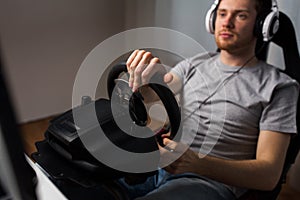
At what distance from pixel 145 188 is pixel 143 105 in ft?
1.20

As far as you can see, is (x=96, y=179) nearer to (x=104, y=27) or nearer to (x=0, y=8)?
(x=0, y=8)

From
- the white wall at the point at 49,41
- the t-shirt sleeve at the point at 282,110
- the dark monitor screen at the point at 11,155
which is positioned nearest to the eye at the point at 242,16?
the t-shirt sleeve at the point at 282,110

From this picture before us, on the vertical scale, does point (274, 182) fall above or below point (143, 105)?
below

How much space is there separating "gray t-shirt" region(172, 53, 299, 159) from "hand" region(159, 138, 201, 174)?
23 cm

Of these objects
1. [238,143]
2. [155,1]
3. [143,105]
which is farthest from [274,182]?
[155,1]

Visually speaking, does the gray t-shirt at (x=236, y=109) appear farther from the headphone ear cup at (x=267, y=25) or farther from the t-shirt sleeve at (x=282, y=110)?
the headphone ear cup at (x=267, y=25)

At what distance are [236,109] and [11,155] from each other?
95 cm

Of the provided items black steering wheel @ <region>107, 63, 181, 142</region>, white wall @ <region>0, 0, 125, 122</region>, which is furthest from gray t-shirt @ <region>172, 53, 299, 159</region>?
white wall @ <region>0, 0, 125, 122</region>

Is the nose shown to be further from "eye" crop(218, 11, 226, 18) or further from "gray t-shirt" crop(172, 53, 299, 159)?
"gray t-shirt" crop(172, 53, 299, 159)

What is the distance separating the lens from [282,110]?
3.59 ft

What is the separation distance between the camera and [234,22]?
1201 millimetres

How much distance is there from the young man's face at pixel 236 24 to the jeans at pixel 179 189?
47 centimetres

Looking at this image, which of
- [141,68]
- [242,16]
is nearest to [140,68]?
[141,68]

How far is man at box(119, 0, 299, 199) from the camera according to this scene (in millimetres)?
986
